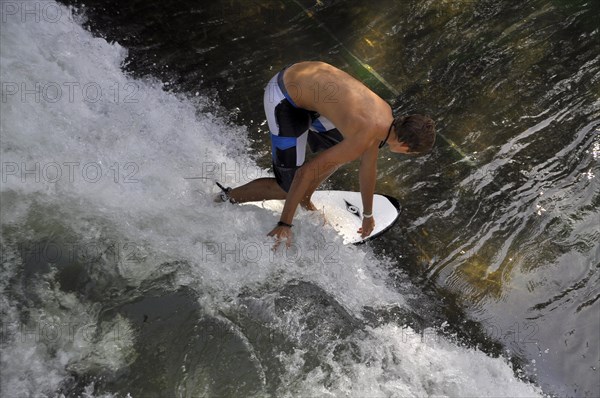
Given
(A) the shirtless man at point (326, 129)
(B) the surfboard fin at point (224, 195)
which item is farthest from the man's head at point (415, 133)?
(B) the surfboard fin at point (224, 195)

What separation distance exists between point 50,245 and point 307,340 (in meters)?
1.63

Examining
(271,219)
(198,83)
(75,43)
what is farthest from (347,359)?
(75,43)

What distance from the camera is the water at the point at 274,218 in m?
3.07

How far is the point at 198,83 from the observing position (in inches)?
186

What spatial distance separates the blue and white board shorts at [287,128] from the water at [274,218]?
1.93ft

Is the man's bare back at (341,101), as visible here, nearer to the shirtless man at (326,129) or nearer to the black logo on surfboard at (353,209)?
the shirtless man at (326,129)

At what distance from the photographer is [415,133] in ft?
9.20

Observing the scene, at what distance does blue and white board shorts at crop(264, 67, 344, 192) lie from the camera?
Answer: 10.4 feet

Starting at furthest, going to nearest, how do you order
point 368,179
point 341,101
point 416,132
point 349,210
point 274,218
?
point 349,210
point 274,218
point 368,179
point 341,101
point 416,132

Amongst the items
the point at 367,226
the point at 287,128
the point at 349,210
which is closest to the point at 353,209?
the point at 349,210

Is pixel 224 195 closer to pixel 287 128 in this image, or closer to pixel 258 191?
pixel 258 191

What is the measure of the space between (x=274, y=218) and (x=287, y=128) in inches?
32.8

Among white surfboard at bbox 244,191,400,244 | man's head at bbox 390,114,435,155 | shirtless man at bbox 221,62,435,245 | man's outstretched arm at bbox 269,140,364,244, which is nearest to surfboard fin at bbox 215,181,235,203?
white surfboard at bbox 244,191,400,244

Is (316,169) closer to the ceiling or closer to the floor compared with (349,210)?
closer to the ceiling
